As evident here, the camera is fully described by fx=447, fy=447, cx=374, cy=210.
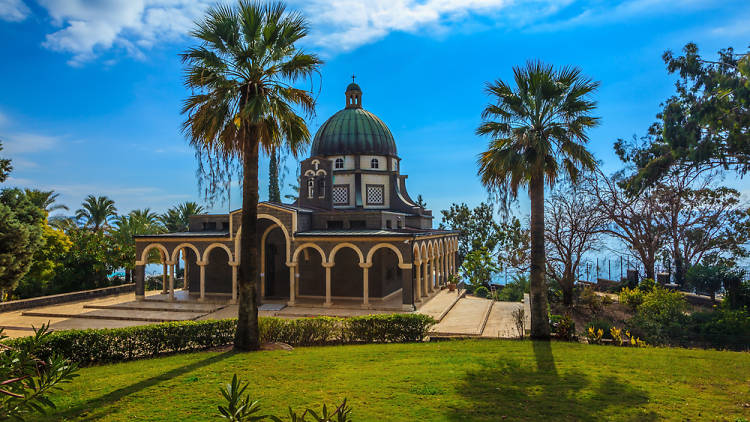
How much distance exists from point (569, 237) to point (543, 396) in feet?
59.7

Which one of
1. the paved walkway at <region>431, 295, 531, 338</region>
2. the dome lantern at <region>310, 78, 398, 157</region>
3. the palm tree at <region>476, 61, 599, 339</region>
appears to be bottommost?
the paved walkway at <region>431, 295, 531, 338</region>

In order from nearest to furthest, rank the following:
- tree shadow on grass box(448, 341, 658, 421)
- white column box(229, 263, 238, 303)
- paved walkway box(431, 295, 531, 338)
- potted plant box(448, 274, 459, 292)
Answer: tree shadow on grass box(448, 341, 658, 421), paved walkway box(431, 295, 531, 338), white column box(229, 263, 238, 303), potted plant box(448, 274, 459, 292)

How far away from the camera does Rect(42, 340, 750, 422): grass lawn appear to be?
24.9 feet

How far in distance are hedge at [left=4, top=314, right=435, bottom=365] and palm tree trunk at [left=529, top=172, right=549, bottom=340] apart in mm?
3481

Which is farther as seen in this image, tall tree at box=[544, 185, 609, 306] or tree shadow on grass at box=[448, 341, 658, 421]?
tall tree at box=[544, 185, 609, 306]

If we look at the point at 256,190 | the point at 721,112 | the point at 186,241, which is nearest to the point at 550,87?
the point at 256,190

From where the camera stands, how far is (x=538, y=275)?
1410 centimetres

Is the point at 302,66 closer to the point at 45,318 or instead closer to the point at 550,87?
the point at 550,87

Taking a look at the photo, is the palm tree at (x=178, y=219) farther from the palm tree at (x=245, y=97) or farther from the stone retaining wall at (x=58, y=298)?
the palm tree at (x=245, y=97)

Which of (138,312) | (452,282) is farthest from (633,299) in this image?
(138,312)

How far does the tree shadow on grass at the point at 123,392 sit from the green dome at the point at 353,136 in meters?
23.3

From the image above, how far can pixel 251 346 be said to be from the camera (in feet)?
41.1

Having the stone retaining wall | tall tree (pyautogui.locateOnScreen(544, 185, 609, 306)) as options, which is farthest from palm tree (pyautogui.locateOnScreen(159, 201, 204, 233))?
tall tree (pyautogui.locateOnScreen(544, 185, 609, 306))

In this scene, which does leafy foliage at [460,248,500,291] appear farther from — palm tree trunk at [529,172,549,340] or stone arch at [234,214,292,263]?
palm tree trunk at [529,172,549,340]
